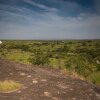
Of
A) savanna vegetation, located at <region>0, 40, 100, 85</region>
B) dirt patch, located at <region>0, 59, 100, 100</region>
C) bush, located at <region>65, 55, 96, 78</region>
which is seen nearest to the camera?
dirt patch, located at <region>0, 59, 100, 100</region>

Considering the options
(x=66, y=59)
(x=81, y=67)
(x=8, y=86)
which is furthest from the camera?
(x=66, y=59)

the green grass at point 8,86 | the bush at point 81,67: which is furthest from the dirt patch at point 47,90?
the bush at point 81,67

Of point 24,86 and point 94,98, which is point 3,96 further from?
point 94,98

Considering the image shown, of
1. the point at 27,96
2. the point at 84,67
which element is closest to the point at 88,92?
the point at 27,96

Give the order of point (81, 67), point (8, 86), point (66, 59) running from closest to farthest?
point (8, 86)
point (81, 67)
point (66, 59)

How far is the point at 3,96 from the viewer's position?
7742 millimetres

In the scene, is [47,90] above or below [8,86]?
below

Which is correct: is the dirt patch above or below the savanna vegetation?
above

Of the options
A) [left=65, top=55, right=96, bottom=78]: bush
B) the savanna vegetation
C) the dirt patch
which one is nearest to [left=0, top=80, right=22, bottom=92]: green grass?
the dirt patch

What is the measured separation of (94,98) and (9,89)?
3.89m

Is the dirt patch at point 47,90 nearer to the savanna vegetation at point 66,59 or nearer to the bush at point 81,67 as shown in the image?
the savanna vegetation at point 66,59

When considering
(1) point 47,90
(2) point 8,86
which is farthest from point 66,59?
(2) point 8,86

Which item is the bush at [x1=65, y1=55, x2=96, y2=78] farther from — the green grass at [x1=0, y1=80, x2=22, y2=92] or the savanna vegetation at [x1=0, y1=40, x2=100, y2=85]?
the green grass at [x1=0, y1=80, x2=22, y2=92]

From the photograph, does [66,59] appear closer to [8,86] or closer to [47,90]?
[47,90]
